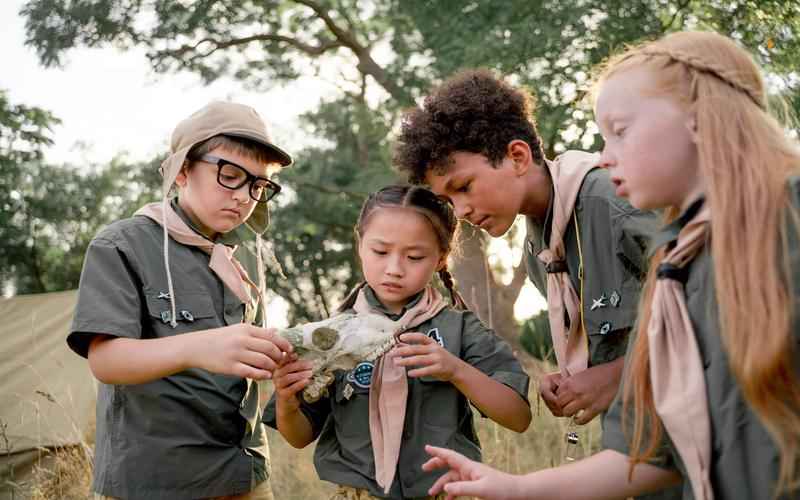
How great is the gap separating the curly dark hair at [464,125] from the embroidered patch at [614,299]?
22.8 inches

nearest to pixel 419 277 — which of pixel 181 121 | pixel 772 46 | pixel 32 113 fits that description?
pixel 181 121

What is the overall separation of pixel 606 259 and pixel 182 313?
1343 millimetres

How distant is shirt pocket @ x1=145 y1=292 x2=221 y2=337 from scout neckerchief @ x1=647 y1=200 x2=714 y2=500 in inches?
60.8

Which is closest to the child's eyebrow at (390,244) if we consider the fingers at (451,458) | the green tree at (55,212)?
the fingers at (451,458)

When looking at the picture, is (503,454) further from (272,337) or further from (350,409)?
(272,337)

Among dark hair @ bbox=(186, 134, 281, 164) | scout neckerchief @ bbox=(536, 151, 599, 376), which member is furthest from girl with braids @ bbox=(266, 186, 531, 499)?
dark hair @ bbox=(186, 134, 281, 164)

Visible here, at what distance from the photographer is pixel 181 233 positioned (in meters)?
2.92

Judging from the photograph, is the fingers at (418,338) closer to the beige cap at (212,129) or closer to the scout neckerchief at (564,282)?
the scout neckerchief at (564,282)

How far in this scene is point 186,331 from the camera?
2.82 m

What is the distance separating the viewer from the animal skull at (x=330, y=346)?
2564 millimetres

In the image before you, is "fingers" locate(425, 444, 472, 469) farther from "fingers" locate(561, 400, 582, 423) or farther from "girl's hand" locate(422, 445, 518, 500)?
"fingers" locate(561, 400, 582, 423)

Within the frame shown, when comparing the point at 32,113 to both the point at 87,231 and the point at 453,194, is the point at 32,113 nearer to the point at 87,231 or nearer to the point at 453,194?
the point at 87,231

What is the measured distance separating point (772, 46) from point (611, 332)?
5.19 m

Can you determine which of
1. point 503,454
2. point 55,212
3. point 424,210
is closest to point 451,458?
point 424,210
